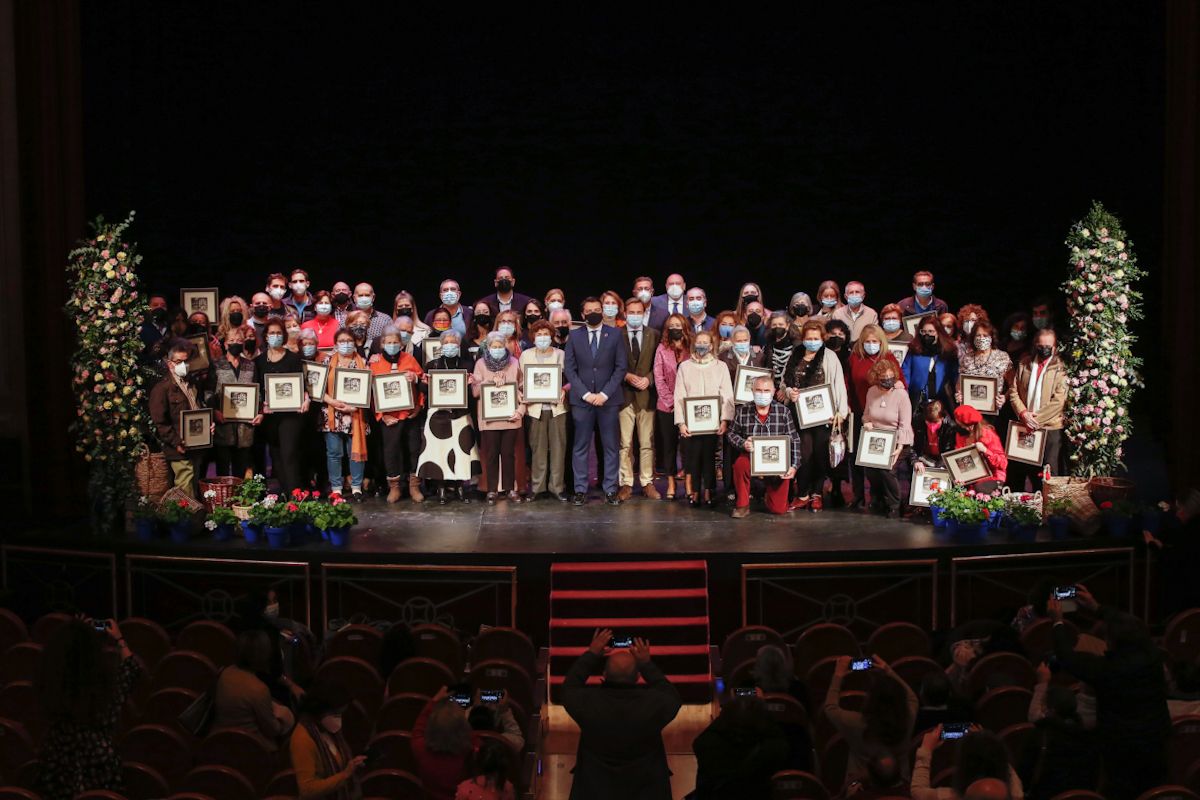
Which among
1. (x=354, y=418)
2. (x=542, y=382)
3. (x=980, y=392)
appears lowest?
(x=354, y=418)

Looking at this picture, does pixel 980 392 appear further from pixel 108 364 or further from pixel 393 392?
pixel 108 364

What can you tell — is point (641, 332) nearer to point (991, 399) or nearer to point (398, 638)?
point (991, 399)

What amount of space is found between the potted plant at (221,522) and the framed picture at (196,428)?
1058mm

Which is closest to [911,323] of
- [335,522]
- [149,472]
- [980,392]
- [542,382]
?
[980,392]

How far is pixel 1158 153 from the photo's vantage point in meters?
15.7

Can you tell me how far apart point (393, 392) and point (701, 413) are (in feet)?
9.58

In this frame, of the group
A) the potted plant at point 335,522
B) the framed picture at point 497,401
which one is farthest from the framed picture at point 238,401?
the framed picture at point 497,401

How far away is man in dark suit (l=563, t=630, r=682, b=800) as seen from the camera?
670 cm

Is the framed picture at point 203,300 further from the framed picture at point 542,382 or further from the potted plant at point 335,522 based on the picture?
the framed picture at point 542,382

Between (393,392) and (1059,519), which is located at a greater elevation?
(393,392)

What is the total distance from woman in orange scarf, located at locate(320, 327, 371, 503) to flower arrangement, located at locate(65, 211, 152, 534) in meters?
1.72

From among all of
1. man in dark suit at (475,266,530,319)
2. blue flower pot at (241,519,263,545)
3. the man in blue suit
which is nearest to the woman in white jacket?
the man in blue suit

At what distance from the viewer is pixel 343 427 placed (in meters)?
13.3

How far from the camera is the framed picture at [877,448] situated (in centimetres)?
A: 1272
